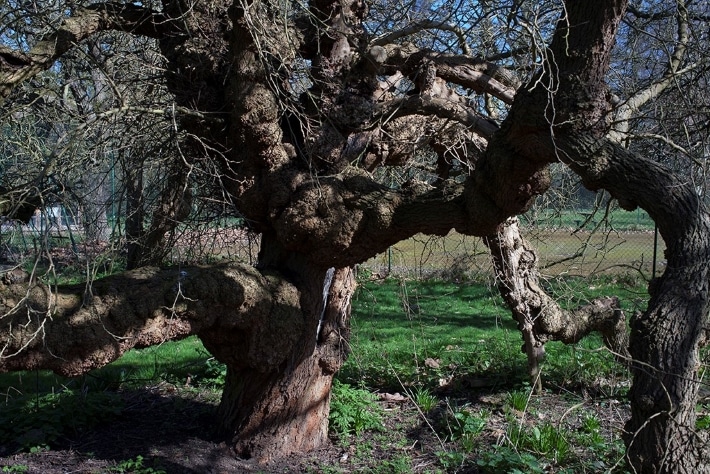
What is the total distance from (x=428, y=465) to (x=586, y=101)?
120 inches

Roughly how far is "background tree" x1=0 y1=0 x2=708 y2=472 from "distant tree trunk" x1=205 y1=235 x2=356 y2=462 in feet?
0.05

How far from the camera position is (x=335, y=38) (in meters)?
5.08

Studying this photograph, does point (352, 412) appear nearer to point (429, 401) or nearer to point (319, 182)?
point (429, 401)

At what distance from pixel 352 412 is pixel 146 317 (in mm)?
2387

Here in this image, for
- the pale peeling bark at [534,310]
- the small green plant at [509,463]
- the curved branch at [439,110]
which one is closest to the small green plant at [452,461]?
the small green plant at [509,463]

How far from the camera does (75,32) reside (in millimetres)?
4426

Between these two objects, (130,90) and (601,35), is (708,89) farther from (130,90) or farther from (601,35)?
(130,90)

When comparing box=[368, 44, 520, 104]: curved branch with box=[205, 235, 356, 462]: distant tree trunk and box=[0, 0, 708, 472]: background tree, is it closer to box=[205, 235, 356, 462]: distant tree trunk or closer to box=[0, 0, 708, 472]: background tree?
box=[0, 0, 708, 472]: background tree

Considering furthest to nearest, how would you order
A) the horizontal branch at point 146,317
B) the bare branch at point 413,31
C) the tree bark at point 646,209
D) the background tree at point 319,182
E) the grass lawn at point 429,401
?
the grass lawn at point 429,401 → the bare branch at point 413,31 → the horizontal branch at point 146,317 → the background tree at point 319,182 → the tree bark at point 646,209

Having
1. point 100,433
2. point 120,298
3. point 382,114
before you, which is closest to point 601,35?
point 382,114

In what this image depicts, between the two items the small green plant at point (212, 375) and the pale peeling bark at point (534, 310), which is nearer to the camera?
the pale peeling bark at point (534, 310)

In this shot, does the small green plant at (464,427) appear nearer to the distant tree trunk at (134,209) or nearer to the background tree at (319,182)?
the background tree at (319,182)

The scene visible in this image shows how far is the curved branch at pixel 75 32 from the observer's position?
4.16m

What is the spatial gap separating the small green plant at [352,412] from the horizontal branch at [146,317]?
130 centimetres
